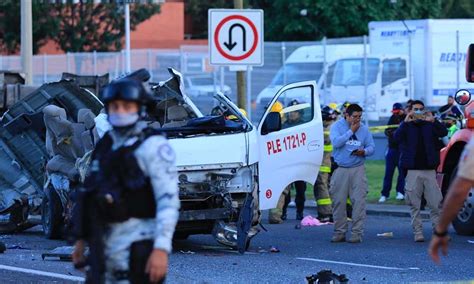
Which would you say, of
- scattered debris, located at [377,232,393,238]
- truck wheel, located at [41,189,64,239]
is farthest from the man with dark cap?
truck wheel, located at [41,189,64,239]

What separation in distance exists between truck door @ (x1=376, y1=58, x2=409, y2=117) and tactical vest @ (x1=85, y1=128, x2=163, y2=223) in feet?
85.1

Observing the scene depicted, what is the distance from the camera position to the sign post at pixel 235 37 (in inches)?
731

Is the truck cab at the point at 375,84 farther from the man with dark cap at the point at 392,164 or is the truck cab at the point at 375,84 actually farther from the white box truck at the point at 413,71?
the man with dark cap at the point at 392,164

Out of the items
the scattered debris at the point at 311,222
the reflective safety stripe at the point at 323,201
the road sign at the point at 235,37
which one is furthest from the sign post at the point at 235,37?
the scattered debris at the point at 311,222

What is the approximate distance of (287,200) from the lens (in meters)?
19.5

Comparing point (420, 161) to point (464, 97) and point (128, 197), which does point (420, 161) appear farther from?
point (128, 197)

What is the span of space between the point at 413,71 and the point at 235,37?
1510 centimetres

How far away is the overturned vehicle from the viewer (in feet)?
44.7

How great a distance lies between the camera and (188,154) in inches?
534

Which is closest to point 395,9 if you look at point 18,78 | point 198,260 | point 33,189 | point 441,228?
point 18,78

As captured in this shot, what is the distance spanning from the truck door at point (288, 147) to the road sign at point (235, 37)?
2688 mm

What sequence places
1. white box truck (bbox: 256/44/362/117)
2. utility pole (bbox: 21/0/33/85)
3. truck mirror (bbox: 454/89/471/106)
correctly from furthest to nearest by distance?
white box truck (bbox: 256/44/362/117) < utility pole (bbox: 21/0/33/85) < truck mirror (bbox: 454/89/471/106)

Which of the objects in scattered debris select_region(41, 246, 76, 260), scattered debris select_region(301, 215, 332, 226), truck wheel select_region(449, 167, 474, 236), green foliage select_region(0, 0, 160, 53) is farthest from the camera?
green foliage select_region(0, 0, 160, 53)

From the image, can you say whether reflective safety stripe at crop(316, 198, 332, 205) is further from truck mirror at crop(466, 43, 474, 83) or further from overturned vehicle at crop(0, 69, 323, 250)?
truck mirror at crop(466, 43, 474, 83)
